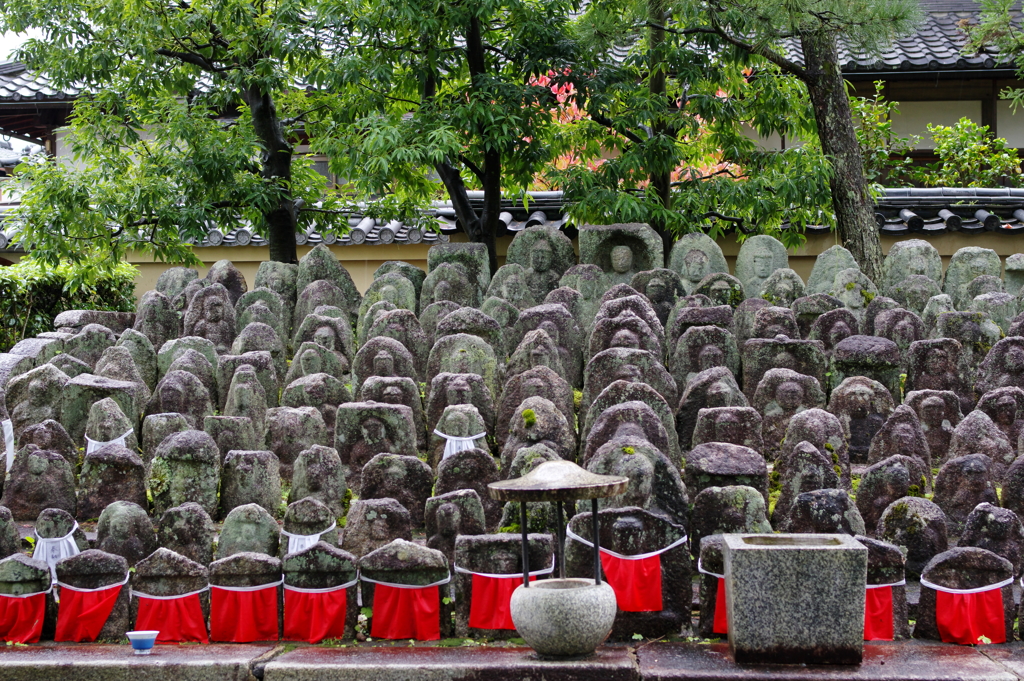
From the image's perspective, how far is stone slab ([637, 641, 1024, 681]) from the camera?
16.0ft

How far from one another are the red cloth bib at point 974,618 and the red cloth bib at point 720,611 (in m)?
1.12

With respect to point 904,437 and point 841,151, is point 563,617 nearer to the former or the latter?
point 904,437

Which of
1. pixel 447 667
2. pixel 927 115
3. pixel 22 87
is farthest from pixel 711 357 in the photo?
pixel 22 87

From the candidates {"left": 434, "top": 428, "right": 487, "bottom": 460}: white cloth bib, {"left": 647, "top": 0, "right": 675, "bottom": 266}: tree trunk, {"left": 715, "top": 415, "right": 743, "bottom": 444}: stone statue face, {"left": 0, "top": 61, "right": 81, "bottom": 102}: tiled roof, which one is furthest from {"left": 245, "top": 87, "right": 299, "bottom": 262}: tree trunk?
{"left": 715, "top": 415, "right": 743, "bottom": 444}: stone statue face

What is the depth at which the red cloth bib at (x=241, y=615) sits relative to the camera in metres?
5.59

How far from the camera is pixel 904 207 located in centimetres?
1224

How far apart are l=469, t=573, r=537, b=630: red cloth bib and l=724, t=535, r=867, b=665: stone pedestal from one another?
120 cm

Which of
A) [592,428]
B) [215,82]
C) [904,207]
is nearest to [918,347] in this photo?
[592,428]

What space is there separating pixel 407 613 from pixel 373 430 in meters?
1.98

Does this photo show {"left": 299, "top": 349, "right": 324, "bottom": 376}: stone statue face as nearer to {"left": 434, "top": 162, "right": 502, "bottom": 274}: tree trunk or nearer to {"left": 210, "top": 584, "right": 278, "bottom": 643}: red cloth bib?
{"left": 434, "top": 162, "right": 502, "bottom": 274}: tree trunk

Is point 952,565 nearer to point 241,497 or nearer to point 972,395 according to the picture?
point 972,395

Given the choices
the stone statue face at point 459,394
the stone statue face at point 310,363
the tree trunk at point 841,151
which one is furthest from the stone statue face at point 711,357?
the stone statue face at point 310,363

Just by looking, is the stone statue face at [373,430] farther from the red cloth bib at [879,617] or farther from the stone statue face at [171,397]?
the red cloth bib at [879,617]

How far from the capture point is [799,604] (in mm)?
5113
